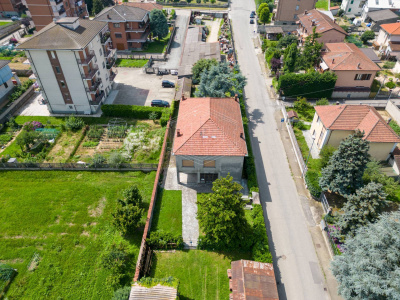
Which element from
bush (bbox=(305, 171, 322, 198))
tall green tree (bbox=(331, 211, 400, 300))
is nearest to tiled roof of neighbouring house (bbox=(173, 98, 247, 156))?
bush (bbox=(305, 171, 322, 198))

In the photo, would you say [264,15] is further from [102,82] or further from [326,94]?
[102,82]

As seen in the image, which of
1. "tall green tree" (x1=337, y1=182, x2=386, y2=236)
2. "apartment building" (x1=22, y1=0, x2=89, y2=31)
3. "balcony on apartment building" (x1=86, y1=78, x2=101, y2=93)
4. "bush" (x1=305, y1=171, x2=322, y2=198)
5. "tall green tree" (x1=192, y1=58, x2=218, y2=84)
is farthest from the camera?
"apartment building" (x1=22, y1=0, x2=89, y2=31)

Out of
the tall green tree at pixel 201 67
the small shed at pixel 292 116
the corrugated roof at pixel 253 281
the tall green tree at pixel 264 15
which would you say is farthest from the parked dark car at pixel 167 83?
the tall green tree at pixel 264 15

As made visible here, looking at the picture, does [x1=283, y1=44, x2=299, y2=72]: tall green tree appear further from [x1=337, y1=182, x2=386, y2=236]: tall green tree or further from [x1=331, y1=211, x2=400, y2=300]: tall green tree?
[x1=331, y1=211, x2=400, y2=300]: tall green tree

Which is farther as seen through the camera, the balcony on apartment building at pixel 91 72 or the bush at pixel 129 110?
the bush at pixel 129 110

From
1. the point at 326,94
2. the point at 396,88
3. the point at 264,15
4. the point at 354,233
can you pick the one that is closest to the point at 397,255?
the point at 354,233

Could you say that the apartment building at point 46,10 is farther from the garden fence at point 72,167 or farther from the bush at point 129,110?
the garden fence at point 72,167

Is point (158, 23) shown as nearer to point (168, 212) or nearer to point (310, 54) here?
point (310, 54)
